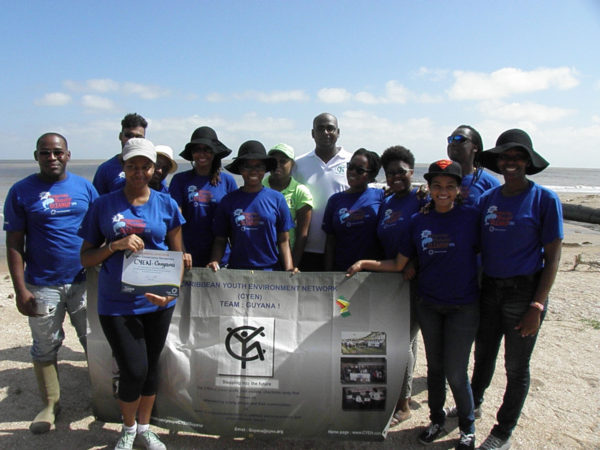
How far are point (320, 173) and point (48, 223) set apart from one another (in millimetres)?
2779

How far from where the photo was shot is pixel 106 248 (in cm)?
335

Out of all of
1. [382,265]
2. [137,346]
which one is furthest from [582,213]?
[137,346]

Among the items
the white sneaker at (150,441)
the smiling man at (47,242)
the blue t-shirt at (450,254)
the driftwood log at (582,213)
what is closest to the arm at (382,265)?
the blue t-shirt at (450,254)

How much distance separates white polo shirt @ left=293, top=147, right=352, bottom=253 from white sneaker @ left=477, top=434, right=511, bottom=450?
2260mm

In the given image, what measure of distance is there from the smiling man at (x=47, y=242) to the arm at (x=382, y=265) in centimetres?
248

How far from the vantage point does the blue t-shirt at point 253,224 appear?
4.04m

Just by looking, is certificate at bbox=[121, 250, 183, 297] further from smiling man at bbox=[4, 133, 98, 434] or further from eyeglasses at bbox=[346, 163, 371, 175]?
eyeglasses at bbox=[346, 163, 371, 175]

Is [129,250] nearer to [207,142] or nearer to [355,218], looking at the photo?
[207,142]

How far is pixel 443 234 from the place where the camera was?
3584 mm

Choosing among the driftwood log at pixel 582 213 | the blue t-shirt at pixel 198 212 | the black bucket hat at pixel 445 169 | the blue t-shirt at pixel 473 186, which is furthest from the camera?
the driftwood log at pixel 582 213

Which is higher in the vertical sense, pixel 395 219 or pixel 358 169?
pixel 358 169

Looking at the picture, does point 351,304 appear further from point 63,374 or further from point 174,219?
point 63,374

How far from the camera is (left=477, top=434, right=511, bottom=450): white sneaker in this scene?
3.74 metres

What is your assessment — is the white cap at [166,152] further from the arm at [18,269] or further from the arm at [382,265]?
the arm at [382,265]
